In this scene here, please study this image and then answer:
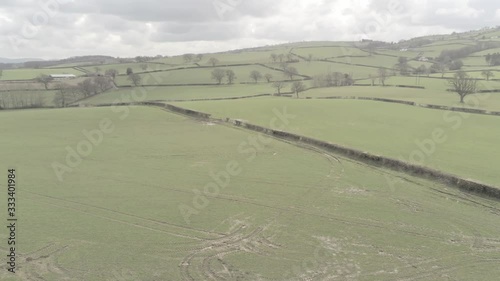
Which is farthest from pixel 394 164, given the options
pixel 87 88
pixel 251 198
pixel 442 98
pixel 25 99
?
pixel 87 88

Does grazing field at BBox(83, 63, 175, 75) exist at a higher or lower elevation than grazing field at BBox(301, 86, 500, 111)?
higher

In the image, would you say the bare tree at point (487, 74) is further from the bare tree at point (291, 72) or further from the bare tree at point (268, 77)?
the bare tree at point (268, 77)

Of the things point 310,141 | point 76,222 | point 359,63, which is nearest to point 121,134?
point 310,141

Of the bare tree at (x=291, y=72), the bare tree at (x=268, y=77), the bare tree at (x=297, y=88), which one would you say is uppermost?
the bare tree at (x=291, y=72)

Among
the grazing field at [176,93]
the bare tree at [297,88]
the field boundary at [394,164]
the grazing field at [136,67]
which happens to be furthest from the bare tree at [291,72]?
the field boundary at [394,164]

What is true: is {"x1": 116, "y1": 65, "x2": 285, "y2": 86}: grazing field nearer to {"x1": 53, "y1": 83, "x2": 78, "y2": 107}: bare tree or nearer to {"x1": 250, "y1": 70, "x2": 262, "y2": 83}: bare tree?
{"x1": 250, "y1": 70, "x2": 262, "y2": 83}: bare tree

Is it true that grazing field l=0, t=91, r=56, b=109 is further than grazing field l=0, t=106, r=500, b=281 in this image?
Yes

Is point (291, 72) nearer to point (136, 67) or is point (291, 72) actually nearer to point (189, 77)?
point (189, 77)

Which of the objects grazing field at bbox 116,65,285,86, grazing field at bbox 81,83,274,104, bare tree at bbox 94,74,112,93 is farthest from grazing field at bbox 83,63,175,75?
grazing field at bbox 81,83,274,104
